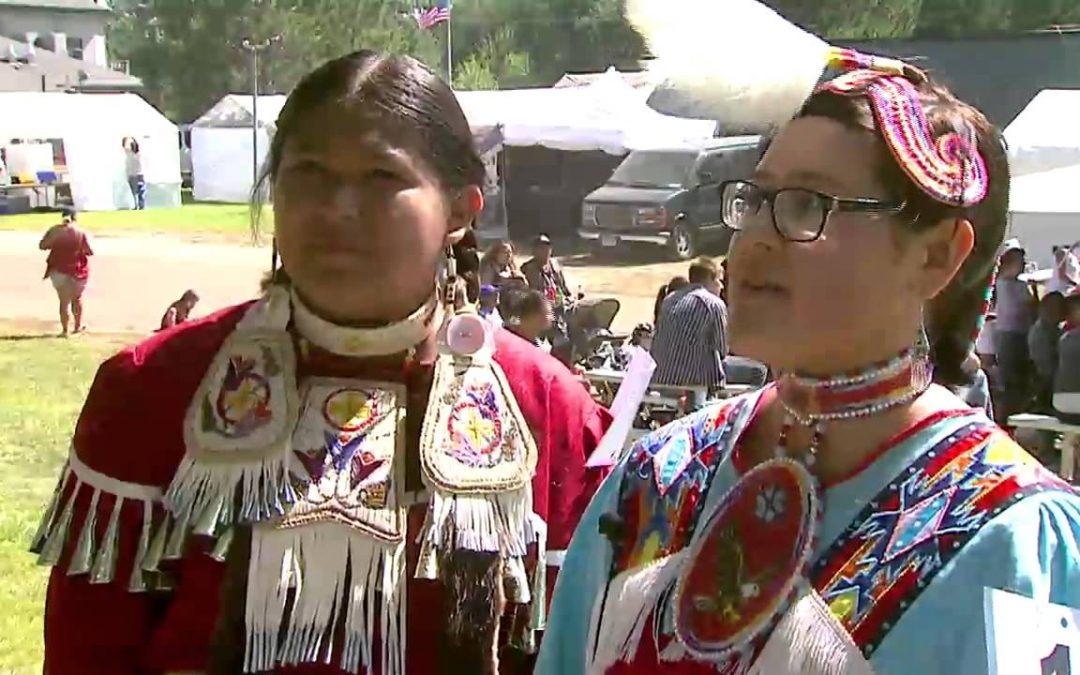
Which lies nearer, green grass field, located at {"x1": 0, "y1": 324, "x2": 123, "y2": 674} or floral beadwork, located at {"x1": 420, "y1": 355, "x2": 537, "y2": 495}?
floral beadwork, located at {"x1": 420, "y1": 355, "x2": 537, "y2": 495}

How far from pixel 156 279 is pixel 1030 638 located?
17376 millimetres

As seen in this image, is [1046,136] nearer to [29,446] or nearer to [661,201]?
[661,201]

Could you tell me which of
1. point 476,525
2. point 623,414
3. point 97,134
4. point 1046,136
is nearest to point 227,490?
point 476,525

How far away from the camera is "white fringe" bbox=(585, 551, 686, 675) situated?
161 cm

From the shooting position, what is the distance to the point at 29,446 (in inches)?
342

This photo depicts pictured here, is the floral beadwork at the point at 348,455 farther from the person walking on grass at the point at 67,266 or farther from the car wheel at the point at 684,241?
the car wheel at the point at 684,241

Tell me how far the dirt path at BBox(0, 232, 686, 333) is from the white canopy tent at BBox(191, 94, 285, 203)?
6.93m

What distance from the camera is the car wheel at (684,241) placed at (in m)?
18.9

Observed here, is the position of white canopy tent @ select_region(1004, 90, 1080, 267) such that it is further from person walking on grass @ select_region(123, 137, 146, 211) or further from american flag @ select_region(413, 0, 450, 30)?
person walking on grass @ select_region(123, 137, 146, 211)

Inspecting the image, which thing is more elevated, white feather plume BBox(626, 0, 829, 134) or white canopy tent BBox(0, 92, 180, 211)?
white feather plume BBox(626, 0, 829, 134)

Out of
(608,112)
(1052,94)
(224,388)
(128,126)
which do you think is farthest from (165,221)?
(224,388)

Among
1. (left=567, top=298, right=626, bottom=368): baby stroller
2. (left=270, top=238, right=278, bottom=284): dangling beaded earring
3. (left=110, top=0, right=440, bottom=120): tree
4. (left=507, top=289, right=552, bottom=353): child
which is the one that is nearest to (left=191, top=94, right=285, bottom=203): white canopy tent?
(left=110, top=0, right=440, bottom=120): tree

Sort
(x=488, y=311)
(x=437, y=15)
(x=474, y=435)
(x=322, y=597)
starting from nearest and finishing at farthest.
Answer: (x=322, y=597) < (x=474, y=435) < (x=488, y=311) < (x=437, y=15)

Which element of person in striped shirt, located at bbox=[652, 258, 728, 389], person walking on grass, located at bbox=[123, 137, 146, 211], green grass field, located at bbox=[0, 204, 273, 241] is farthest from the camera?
person walking on grass, located at bbox=[123, 137, 146, 211]
